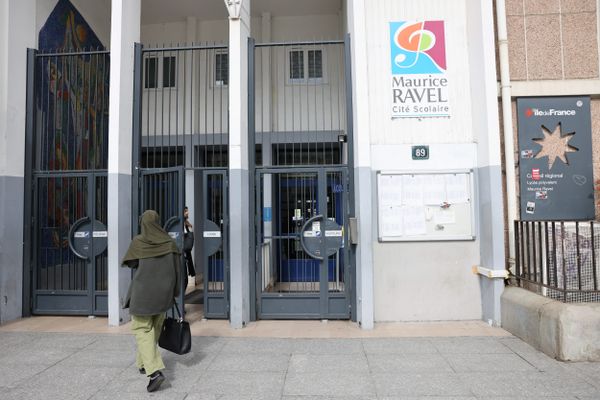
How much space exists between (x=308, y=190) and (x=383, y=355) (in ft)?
9.42

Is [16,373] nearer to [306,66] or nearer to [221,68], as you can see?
[221,68]

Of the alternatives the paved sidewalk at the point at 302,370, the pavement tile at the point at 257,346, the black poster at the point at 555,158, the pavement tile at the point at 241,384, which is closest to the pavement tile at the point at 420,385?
the paved sidewalk at the point at 302,370

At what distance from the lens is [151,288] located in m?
4.20

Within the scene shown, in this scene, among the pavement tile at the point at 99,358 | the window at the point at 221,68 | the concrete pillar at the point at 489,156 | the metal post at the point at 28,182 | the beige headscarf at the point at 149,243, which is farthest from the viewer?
the window at the point at 221,68

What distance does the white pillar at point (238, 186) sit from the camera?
6282 mm

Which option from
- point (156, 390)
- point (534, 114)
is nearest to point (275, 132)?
point (534, 114)

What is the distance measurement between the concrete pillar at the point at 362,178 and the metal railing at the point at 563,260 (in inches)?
85.4

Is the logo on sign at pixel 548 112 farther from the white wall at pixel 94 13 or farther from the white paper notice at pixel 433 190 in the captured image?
the white wall at pixel 94 13

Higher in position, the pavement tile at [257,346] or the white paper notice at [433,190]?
the white paper notice at [433,190]

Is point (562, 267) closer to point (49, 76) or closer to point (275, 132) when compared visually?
point (275, 132)

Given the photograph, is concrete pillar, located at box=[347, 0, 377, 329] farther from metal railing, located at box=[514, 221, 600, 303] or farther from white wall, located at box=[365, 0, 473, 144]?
metal railing, located at box=[514, 221, 600, 303]

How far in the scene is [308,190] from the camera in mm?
6938

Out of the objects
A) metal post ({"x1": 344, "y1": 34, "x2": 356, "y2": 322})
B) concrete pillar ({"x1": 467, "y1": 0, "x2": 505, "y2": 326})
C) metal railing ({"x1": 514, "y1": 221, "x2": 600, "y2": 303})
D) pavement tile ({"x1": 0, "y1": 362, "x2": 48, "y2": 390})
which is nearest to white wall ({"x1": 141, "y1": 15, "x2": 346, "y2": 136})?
metal post ({"x1": 344, "y1": 34, "x2": 356, "y2": 322})

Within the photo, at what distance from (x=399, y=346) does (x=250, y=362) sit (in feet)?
6.27
